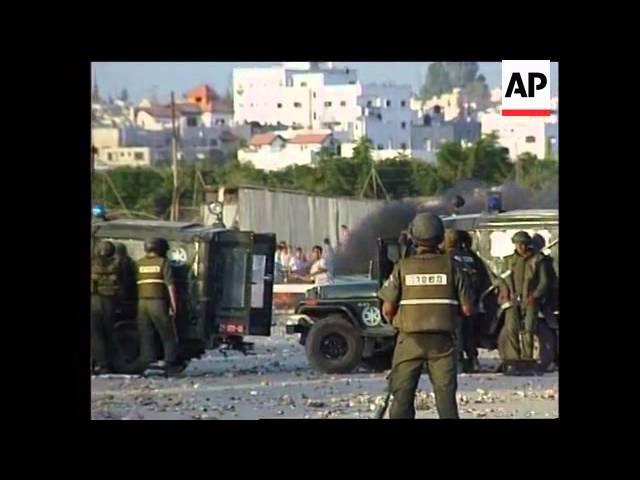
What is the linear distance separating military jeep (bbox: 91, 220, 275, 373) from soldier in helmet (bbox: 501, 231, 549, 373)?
1.37 m

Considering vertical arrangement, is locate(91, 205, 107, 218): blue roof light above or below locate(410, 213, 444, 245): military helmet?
above

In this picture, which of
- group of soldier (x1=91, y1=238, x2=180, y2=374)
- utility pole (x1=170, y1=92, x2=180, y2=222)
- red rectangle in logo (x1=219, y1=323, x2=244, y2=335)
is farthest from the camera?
red rectangle in logo (x1=219, y1=323, x2=244, y2=335)

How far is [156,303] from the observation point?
77.3 feet

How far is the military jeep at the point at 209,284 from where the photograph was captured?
23.5m

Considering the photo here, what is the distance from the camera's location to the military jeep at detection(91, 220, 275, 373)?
23.5 metres

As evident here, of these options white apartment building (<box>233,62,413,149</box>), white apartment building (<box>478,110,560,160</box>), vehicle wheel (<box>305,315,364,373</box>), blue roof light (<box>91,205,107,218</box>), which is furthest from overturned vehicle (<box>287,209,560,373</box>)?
blue roof light (<box>91,205,107,218</box>)

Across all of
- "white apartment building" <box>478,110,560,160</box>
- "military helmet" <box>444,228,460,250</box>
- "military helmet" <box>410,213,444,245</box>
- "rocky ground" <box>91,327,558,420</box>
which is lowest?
"rocky ground" <box>91,327,558,420</box>

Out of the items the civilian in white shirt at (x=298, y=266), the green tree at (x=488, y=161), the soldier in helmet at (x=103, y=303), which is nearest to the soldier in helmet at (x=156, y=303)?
the soldier in helmet at (x=103, y=303)

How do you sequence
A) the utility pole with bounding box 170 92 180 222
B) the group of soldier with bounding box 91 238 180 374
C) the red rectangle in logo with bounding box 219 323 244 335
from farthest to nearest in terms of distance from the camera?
the red rectangle in logo with bounding box 219 323 244 335
the group of soldier with bounding box 91 238 180 374
the utility pole with bounding box 170 92 180 222

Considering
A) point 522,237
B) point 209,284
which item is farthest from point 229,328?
point 522,237

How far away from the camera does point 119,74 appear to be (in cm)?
2333

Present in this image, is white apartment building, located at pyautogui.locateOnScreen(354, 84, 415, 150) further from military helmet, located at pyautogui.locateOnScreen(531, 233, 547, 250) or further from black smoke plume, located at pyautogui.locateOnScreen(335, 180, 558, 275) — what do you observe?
military helmet, located at pyautogui.locateOnScreen(531, 233, 547, 250)

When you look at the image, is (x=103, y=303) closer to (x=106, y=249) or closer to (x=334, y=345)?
(x=106, y=249)

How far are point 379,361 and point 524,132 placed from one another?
1.54 metres
